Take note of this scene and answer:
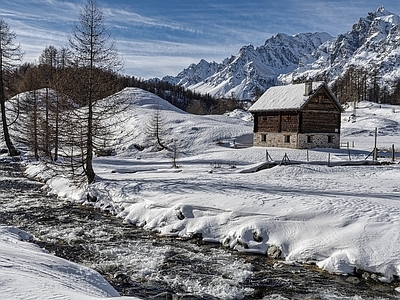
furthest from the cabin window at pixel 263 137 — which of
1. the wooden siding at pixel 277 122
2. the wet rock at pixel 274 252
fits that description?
the wet rock at pixel 274 252

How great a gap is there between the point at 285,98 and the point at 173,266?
118 ft

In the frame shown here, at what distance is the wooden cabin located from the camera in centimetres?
4141

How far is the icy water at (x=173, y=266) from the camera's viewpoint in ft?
34.0

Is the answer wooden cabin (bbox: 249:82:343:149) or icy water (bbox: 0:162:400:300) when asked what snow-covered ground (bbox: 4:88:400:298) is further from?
wooden cabin (bbox: 249:82:343:149)

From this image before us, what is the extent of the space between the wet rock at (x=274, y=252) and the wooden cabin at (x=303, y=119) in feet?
95.9

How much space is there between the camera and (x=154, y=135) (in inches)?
2092

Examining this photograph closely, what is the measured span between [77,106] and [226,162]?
16.6m

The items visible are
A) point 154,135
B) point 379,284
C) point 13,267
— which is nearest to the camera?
point 13,267

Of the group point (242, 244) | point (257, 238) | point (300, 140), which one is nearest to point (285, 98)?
point (300, 140)

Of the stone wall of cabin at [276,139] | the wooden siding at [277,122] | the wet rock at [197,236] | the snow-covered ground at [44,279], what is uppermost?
the wooden siding at [277,122]

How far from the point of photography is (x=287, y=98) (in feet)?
146

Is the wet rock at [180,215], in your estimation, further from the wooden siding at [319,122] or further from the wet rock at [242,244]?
the wooden siding at [319,122]

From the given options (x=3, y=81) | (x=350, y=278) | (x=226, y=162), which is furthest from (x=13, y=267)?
(x=3, y=81)

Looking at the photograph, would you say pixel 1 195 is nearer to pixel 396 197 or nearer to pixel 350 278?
pixel 350 278
